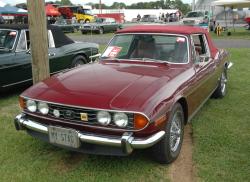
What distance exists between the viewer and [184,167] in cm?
398

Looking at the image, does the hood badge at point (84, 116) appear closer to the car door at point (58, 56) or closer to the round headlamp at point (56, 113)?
the round headlamp at point (56, 113)

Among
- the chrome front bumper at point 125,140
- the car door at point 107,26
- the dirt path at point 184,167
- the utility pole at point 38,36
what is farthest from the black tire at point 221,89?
the car door at point 107,26

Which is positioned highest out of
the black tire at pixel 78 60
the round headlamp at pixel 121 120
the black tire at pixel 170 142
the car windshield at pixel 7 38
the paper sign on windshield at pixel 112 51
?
the car windshield at pixel 7 38

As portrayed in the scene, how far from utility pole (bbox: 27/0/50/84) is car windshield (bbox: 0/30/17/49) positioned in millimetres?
1820

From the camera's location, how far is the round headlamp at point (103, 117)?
138 inches

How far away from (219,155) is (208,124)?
1.11 m

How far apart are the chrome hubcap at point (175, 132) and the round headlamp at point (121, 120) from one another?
722 millimetres

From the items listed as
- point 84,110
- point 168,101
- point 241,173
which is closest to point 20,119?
point 84,110

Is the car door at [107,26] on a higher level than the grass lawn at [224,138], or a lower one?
higher

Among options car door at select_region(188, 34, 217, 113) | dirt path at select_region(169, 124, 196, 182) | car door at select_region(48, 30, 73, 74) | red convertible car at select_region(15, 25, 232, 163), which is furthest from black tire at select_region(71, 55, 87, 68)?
dirt path at select_region(169, 124, 196, 182)

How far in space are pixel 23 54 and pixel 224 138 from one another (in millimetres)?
4245

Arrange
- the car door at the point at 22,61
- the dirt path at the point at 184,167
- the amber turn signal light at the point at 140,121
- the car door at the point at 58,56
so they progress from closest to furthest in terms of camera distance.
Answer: the amber turn signal light at the point at 140,121
the dirt path at the point at 184,167
the car door at the point at 22,61
the car door at the point at 58,56

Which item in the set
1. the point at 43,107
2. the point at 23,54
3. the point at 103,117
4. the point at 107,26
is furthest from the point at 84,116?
the point at 107,26

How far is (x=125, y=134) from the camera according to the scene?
11.3 ft
